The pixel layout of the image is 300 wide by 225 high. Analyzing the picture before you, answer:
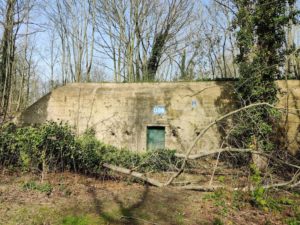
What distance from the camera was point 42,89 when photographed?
3262 centimetres

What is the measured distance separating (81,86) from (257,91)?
7990 millimetres

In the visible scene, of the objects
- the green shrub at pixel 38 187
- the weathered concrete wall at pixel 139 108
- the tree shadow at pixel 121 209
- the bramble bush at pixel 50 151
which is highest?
the weathered concrete wall at pixel 139 108

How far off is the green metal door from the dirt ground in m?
5.57

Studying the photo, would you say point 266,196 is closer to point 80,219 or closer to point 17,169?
point 80,219

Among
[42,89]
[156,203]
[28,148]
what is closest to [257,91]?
[156,203]

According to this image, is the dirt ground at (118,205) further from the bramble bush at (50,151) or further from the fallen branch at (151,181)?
the bramble bush at (50,151)

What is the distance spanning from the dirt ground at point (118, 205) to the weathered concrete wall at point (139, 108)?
5672mm

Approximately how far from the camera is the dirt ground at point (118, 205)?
5219 millimetres

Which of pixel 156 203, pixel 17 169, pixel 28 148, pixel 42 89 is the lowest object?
pixel 156 203

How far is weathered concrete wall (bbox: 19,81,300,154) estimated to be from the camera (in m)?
12.8

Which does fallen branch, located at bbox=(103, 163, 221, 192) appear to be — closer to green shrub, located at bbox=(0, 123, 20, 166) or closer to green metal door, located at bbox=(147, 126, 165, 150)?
green shrub, located at bbox=(0, 123, 20, 166)

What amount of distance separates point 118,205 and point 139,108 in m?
7.76

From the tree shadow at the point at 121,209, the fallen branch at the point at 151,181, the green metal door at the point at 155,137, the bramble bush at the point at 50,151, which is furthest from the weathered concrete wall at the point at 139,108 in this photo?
the tree shadow at the point at 121,209

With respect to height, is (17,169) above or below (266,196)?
above
